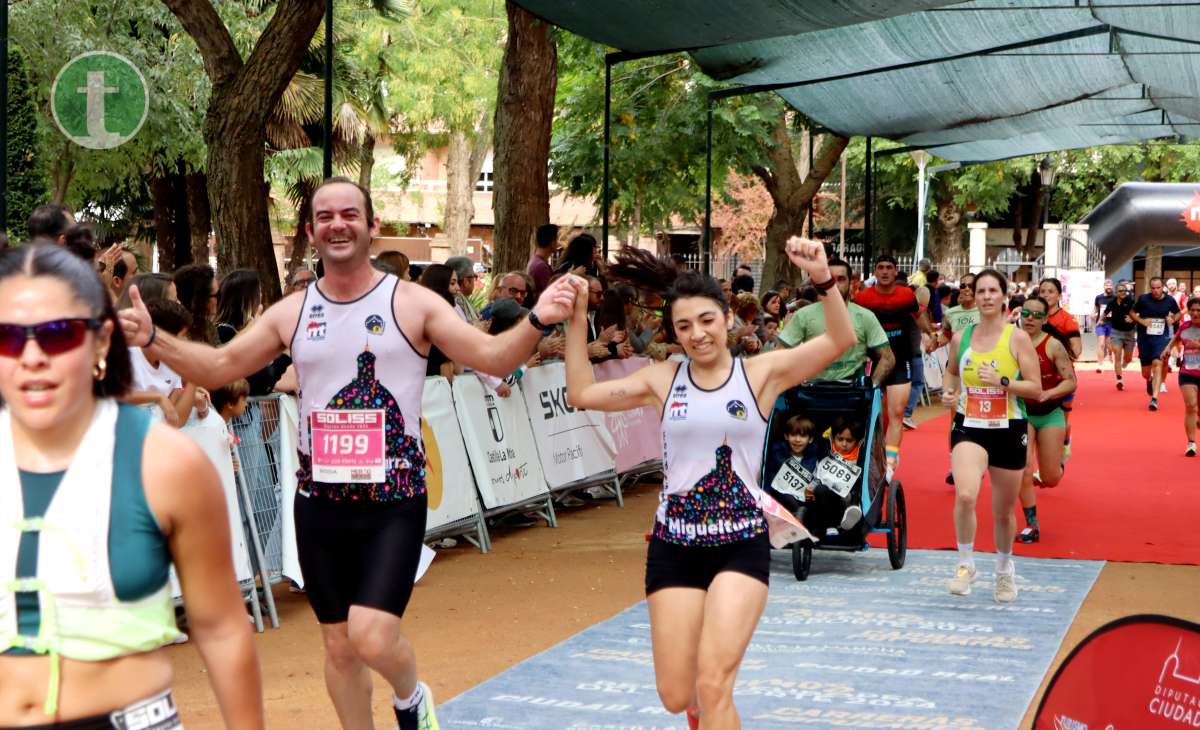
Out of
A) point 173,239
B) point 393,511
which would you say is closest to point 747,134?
point 173,239

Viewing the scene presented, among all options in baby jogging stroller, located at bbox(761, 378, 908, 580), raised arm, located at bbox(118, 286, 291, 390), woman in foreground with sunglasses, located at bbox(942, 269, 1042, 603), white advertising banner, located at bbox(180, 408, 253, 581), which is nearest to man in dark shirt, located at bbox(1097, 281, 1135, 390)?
baby jogging stroller, located at bbox(761, 378, 908, 580)

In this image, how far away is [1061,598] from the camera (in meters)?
9.83

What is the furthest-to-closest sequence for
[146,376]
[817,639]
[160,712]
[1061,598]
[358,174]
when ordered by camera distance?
[358,174] → [1061,598] → [817,639] → [146,376] → [160,712]

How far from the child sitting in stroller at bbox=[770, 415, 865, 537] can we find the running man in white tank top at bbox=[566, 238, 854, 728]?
481 cm

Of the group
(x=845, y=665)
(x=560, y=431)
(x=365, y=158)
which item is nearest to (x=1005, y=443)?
(x=845, y=665)

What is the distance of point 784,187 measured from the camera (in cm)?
3098

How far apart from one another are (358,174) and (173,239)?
30.8 feet

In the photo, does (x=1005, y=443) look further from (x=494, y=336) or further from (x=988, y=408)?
(x=494, y=336)

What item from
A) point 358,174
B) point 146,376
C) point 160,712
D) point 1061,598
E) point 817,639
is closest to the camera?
point 160,712

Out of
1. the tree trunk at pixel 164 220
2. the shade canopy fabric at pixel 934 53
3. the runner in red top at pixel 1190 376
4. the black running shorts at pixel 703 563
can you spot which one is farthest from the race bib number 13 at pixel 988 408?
the tree trunk at pixel 164 220

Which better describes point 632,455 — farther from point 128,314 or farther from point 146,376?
point 128,314

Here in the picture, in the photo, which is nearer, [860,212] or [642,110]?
[642,110]

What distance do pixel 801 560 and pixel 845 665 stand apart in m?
2.51

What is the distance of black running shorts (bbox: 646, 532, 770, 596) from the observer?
5480mm
